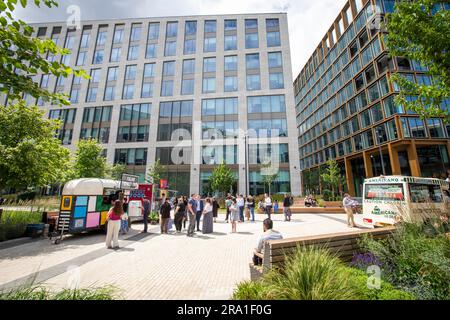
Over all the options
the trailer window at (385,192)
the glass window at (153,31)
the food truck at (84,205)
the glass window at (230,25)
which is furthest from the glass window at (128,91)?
the trailer window at (385,192)

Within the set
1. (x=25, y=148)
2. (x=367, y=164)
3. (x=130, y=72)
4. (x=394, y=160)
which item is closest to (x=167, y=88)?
(x=130, y=72)

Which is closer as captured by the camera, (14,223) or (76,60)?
(14,223)

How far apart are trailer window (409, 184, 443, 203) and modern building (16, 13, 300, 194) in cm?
2110

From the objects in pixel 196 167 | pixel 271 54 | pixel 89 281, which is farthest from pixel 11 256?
pixel 271 54

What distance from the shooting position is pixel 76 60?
41188 millimetres

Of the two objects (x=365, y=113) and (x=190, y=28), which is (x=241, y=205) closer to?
(x=365, y=113)

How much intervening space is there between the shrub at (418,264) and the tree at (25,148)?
12.9 m

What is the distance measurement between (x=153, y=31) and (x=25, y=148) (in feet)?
134

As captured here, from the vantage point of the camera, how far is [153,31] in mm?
40531

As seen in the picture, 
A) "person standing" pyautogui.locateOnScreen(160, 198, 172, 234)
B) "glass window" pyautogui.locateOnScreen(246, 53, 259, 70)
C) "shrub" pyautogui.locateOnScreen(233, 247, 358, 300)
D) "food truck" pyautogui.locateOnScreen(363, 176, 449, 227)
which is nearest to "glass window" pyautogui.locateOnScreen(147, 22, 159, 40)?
"glass window" pyautogui.locateOnScreen(246, 53, 259, 70)

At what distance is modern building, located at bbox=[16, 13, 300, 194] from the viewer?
3341cm

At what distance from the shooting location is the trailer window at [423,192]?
29.4 feet

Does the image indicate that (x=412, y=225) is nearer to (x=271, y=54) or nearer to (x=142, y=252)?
(x=142, y=252)
